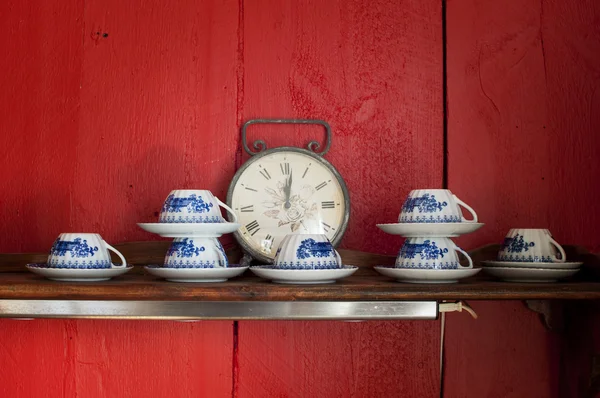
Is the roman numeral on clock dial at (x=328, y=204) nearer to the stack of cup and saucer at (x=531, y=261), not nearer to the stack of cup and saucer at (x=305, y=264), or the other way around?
the stack of cup and saucer at (x=305, y=264)

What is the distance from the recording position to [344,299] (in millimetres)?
1193

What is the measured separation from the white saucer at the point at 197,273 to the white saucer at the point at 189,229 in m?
0.06

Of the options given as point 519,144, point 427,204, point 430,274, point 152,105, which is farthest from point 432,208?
point 152,105

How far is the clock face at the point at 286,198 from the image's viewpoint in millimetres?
1412

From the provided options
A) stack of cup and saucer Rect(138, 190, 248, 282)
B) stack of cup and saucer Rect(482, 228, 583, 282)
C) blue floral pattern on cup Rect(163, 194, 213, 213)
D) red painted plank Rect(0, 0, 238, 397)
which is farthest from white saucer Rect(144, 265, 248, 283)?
stack of cup and saucer Rect(482, 228, 583, 282)

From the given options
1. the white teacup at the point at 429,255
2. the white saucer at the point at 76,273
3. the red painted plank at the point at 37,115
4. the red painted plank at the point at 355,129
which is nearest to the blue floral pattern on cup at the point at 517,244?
the white teacup at the point at 429,255

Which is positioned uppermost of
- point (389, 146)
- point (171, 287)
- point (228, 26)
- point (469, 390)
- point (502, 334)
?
point (228, 26)

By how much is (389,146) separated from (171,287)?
0.55m

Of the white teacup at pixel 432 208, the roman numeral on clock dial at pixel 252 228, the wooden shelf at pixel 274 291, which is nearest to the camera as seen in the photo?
the wooden shelf at pixel 274 291

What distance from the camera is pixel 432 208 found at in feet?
4.22

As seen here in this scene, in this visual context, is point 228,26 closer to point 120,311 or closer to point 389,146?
point 389,146

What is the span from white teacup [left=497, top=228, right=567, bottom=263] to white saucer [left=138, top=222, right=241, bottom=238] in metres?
0.49

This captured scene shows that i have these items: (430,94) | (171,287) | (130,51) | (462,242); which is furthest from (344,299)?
(130,51)

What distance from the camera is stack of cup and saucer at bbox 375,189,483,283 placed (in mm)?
1263
